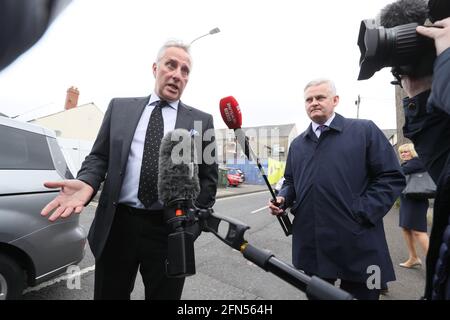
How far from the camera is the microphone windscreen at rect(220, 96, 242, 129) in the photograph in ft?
4.84

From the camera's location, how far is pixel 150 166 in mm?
1573

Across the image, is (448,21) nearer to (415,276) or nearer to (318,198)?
(318,198)

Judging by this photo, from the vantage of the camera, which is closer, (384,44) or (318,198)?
(384,44)

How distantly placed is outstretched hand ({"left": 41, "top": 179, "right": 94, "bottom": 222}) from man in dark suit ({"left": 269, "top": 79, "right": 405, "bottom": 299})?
4.32 feet

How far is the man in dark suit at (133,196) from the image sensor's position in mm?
1518

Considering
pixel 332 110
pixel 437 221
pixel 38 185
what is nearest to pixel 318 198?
pixel 332 110

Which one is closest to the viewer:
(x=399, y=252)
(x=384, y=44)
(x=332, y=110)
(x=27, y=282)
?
(x=384, y=44)

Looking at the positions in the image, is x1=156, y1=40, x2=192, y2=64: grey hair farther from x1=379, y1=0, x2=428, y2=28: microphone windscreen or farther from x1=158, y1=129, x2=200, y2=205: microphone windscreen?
x1=379, y1=0, x2=428, y2=28: microphone windscreen

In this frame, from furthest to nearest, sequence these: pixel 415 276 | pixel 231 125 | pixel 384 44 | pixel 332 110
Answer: pixel 415 276 < pixel 332 110 < pixel 231 125 < pixel 384 44

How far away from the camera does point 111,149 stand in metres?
1.61

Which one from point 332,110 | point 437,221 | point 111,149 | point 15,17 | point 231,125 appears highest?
Result: point 15,17

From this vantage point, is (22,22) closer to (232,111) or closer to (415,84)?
(232,111)

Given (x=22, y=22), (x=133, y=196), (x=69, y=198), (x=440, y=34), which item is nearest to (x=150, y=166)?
(x=133, y=196)

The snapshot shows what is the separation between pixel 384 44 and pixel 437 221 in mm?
597
